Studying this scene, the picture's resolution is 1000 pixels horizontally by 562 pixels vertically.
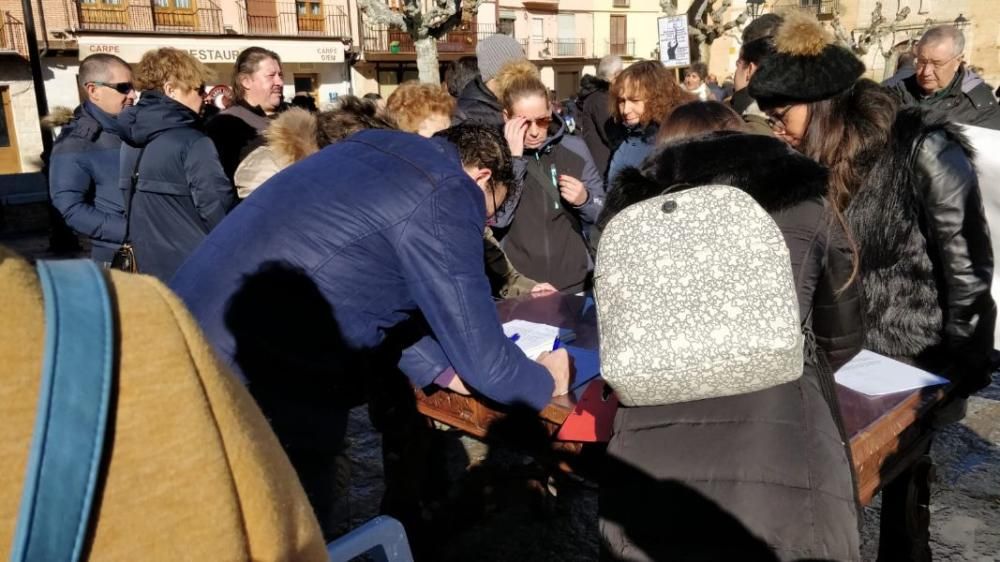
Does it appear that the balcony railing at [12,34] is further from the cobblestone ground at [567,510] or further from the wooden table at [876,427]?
the wooden table at [876,427]

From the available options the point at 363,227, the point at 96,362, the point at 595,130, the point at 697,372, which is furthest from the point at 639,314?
the point at 595,130

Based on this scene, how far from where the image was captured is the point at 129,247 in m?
3.36

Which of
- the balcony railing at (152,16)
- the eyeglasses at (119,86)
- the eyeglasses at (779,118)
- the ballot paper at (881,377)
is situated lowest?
the ballot paper at (881,377)

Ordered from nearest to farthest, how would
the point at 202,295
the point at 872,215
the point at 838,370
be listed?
the point at 202,295 → the point at 838,370 → the point at 872,215

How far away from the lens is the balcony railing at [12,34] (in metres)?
19.7

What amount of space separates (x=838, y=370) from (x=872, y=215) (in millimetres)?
475

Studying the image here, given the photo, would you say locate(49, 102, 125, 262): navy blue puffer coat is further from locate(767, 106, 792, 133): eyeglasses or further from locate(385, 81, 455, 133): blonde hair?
locate(767, 106, 792, 133): eyeglasses

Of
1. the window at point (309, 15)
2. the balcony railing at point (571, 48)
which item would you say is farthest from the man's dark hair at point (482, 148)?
the balcony railing at point (571, 48)

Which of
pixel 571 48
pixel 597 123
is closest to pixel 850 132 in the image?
pixel 597 123

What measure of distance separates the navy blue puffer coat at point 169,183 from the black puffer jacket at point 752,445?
2190 millimetres

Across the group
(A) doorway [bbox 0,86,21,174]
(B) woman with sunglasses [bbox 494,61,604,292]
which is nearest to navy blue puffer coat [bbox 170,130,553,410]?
(B) woman with sunglasses [bbox 494,61,604,292]

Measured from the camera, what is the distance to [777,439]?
4.72ft

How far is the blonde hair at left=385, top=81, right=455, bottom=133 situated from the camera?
3529mm

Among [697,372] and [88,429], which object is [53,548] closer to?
[88,429]
